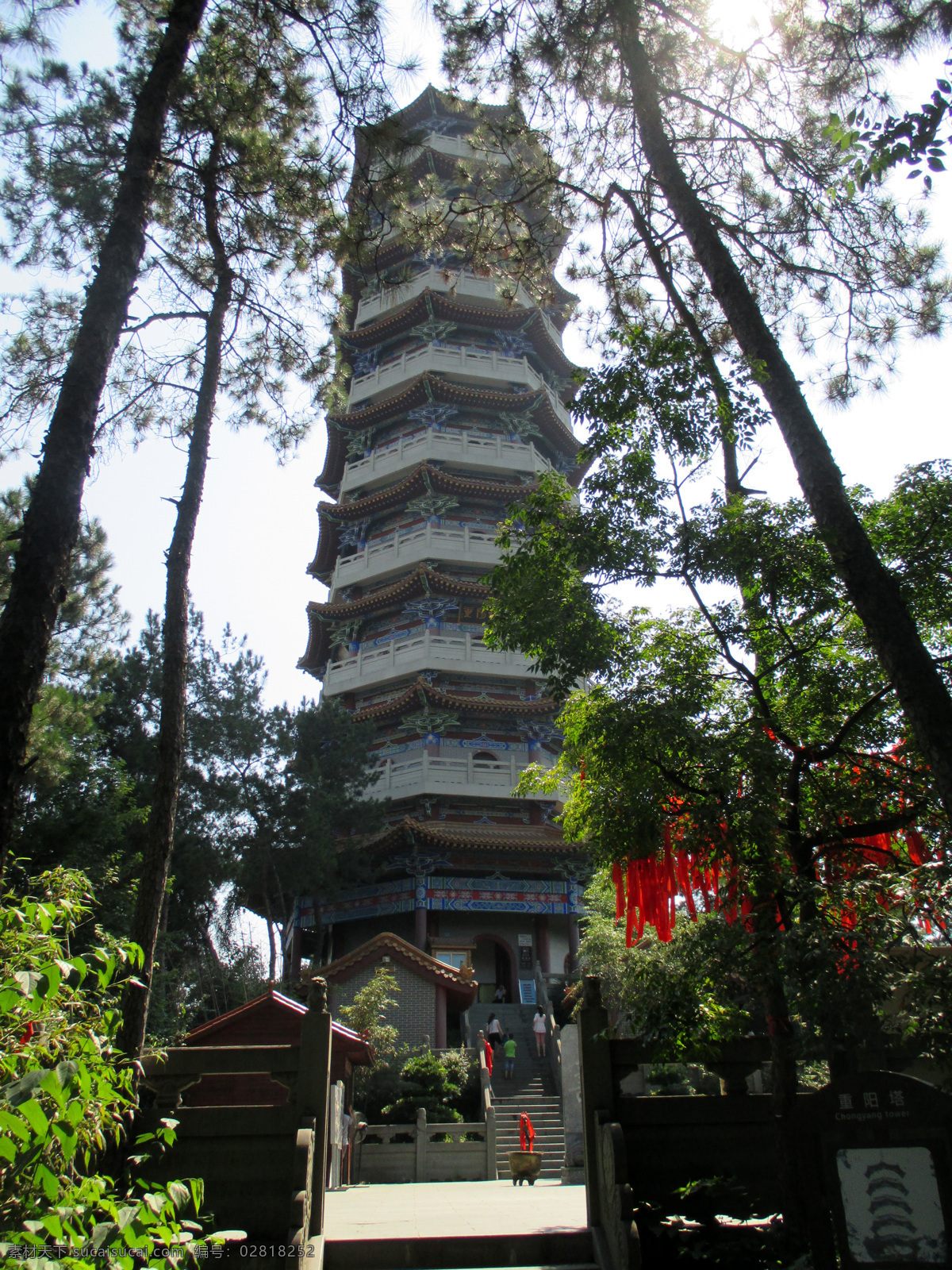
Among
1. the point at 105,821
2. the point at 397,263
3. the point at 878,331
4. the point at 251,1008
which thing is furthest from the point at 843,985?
the point at 397,263

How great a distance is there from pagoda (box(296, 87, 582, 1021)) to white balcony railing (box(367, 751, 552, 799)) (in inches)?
1.6

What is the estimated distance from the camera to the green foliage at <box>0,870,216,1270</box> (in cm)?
174

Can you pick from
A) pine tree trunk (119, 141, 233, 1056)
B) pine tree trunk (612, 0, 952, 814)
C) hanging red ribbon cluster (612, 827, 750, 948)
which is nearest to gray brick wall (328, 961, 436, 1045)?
pine tree trunk (119, 141, 233, 1056)

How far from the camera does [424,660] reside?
66.4 feet

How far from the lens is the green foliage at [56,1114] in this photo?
174 centimetres

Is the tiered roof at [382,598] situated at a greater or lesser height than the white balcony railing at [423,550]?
lesser

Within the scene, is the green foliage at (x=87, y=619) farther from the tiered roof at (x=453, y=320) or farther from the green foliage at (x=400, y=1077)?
the tiered roof at (x=453, y=320)

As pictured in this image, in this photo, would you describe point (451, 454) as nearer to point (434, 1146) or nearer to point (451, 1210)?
point (434, 1146)

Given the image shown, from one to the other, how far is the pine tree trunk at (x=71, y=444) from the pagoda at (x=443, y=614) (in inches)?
414

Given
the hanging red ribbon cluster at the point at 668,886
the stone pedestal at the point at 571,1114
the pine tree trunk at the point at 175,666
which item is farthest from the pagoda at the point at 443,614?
the hanging red ribbon cluster at the point at 668,886

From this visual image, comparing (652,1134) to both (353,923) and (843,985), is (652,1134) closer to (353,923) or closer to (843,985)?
(843,985)

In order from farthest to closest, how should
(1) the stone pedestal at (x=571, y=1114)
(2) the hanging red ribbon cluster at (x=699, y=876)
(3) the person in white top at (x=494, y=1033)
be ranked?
(3) the person in white top at (x=494, y=1033) → (1) the stone pedestal at (x=571, y=1114) → (2) the hanging red ribbon cluster at (x=699, y=876)

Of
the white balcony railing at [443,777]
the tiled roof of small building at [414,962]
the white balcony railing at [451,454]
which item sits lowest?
the tiled roof of small building at [414,962]

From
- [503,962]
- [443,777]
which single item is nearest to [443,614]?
[443,777]
